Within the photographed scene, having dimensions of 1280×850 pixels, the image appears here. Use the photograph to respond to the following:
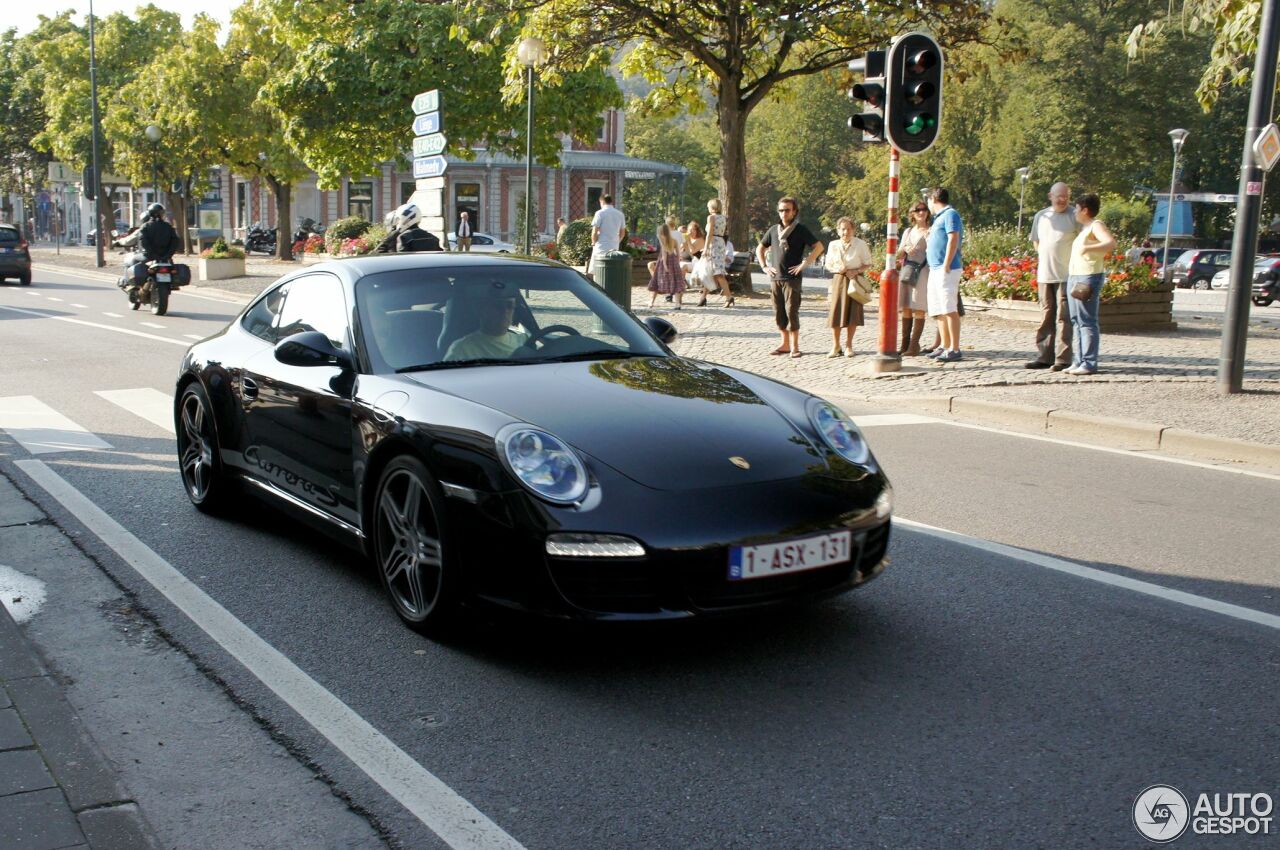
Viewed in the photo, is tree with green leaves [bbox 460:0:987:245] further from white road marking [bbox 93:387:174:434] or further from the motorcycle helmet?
white road marking [bbox 93:387:174:434]

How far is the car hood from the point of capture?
4.33 metres

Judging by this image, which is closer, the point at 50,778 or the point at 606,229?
the point at 50,778

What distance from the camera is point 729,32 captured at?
22594 mm

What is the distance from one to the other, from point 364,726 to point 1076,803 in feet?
6.77

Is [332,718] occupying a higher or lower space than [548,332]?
lower

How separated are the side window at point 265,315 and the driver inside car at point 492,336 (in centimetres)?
128

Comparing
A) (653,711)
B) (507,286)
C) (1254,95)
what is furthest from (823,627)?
(1254,95)

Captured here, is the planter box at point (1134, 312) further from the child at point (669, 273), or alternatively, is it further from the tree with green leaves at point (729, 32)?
the tree with green leaves at point (729, 32)

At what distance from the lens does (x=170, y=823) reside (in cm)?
328

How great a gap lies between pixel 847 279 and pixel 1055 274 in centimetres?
235

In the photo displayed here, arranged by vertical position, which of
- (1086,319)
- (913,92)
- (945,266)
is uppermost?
(913,92)

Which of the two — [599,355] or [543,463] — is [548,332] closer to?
[599,355]

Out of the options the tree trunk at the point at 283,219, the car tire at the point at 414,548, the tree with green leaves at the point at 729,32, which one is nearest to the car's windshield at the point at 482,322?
the car tire at the point at 414,548

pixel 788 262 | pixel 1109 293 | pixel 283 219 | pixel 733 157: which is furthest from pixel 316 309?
pixel 283 219
